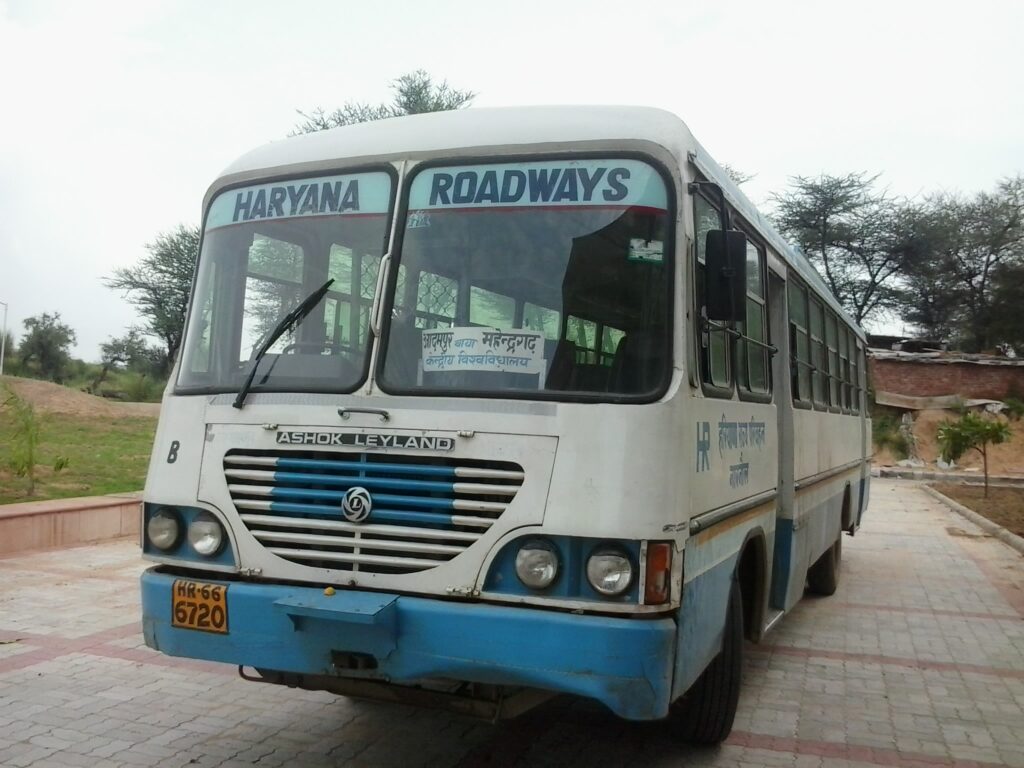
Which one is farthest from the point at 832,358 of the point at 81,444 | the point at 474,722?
the point at 81,444

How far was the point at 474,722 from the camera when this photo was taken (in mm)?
5484

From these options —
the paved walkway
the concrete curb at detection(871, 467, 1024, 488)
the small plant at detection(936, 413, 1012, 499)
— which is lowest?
the paved walkway

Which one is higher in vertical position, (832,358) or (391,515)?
(832,358)

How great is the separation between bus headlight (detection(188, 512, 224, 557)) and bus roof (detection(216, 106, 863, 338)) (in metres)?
1.57

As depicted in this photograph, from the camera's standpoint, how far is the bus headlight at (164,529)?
4367 mm

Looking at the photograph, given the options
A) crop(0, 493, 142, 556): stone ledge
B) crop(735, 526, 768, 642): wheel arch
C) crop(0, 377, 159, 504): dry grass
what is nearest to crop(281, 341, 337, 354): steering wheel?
crop(735, 526, 768, 642): wheel arch

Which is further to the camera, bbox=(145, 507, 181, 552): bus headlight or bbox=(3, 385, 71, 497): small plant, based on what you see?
bbox=(3, 385, 71, 497): small plant

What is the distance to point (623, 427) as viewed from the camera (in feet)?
12.7

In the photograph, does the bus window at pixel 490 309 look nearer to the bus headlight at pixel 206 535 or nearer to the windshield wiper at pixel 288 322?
the windshield wiper at pixel 288 322

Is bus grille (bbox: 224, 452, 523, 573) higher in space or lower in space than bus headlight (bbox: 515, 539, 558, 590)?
higher

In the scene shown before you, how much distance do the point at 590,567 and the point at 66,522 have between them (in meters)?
8.54

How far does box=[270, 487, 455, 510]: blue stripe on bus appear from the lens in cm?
394

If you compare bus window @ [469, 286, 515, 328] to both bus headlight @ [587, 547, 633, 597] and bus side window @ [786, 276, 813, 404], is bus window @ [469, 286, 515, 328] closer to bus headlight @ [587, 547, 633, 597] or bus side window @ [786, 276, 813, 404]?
bus headlight @ [587, 547, 633, 597]

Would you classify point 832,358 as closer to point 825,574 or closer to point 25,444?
point 825,574
